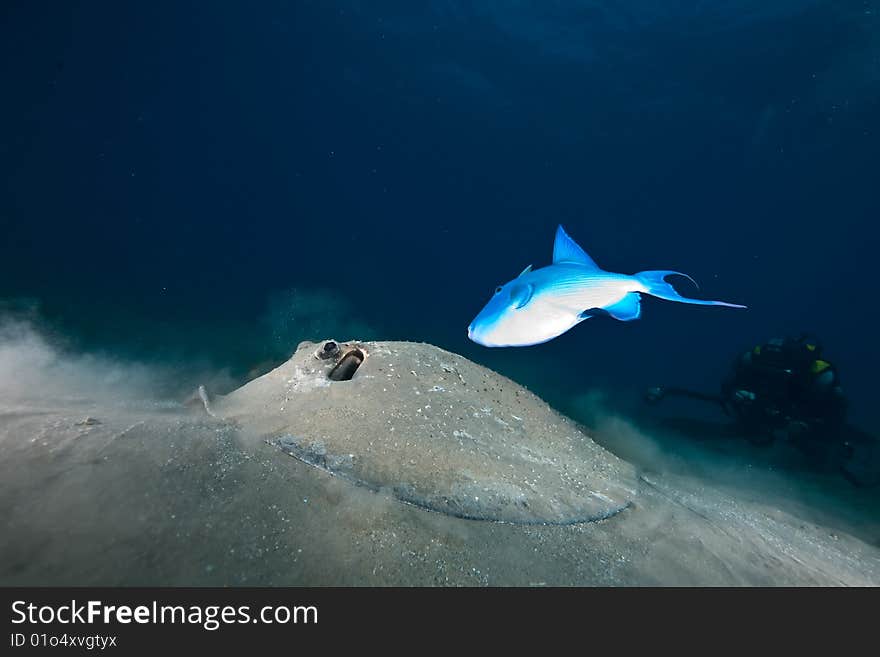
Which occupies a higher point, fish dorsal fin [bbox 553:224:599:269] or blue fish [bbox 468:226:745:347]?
fish dorsal fin [bbox 553:224:599:269]

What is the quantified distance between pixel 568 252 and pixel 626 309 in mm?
415

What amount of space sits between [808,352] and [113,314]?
23186mm

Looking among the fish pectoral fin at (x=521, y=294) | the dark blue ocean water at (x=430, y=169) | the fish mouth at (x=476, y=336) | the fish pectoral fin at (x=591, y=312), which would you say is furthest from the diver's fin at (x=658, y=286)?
the dark blue ocean water at (x=430, y=169)

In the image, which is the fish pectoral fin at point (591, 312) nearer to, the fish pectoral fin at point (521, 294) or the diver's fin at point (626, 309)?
the diver's fin at point (626, 309)

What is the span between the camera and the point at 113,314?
1709 centimetres

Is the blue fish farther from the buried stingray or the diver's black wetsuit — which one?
the diver's black wetsuit

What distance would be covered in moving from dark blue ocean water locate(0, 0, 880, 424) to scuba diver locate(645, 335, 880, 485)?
505 centimetres

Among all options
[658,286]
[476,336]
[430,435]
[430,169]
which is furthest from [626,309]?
[430,169]

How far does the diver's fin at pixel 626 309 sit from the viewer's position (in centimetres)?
185

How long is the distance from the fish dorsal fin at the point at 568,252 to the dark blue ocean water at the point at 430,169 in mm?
10933

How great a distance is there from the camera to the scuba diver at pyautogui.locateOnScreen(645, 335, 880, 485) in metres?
9.34

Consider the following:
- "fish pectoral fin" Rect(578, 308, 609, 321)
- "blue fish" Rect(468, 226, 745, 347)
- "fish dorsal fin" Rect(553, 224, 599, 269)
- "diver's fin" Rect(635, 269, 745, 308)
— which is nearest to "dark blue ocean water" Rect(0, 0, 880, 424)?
"fish dorsal fin" Rect(553, 224, 599, 269)
